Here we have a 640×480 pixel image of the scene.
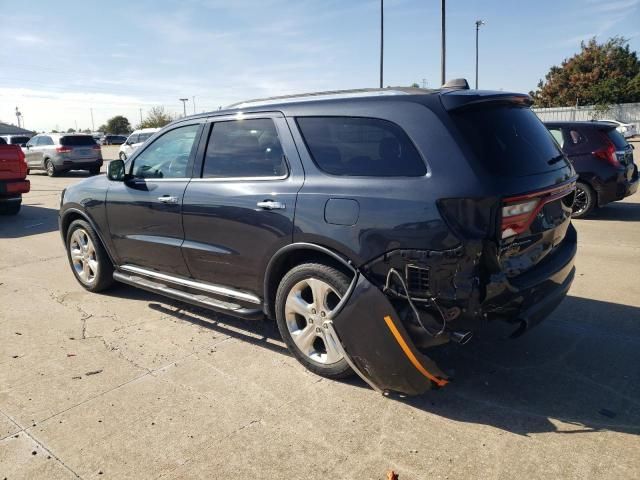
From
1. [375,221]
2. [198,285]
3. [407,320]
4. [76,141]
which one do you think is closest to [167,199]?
[198,285]

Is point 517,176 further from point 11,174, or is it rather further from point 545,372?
point 11,174

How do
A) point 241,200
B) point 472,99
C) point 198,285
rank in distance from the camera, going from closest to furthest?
point 472,99
point 241,200
point 198,285

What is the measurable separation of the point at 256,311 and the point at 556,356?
2.21m

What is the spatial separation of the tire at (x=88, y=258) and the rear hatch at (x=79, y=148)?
16.1 metres

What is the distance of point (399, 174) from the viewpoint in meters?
2.99

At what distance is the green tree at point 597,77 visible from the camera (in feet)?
143

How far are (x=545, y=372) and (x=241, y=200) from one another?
2.43 metres

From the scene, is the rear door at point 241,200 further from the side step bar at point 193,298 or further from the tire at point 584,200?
the tire at point 584,200

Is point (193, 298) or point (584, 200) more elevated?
point (584, 200)

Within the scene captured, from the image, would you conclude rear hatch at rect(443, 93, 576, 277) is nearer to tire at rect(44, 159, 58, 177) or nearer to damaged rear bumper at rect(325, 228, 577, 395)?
damaged rear bumper at rect(325, 228, 577, 395)

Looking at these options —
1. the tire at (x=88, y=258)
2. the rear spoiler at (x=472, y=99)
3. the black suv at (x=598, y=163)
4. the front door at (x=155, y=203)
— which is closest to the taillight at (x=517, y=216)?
the rear spoiler at (x=472, y=99)

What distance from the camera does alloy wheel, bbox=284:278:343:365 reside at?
333 cm

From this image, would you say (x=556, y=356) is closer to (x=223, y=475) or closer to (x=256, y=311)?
(x=256, y=311)

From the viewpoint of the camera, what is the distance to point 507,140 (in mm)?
3117
